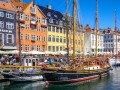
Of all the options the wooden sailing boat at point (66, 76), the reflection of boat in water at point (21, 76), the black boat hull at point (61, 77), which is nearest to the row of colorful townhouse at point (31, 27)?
the wooden sailing boat at point (66, 76)

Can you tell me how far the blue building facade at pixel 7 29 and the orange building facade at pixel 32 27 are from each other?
2.74 m

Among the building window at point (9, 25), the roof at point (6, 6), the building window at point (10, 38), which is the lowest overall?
the building window at point (10, 38)

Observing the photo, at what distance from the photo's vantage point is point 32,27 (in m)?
49.2

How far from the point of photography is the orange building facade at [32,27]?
4675 centimetres

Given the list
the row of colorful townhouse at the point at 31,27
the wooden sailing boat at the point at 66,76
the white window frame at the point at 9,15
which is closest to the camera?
the wooden sailing boat at the point at 66,76

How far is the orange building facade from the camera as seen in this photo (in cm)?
4675

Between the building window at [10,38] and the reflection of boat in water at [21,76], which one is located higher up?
the building window at [10,38]

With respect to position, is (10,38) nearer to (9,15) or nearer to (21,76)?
(9,15)

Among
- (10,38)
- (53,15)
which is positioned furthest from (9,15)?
(53,15)

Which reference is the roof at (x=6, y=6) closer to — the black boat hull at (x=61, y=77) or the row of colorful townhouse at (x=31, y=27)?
the row of colorful townhouse at (x=31, y=27)

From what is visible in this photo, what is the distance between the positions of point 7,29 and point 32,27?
29.0 ft

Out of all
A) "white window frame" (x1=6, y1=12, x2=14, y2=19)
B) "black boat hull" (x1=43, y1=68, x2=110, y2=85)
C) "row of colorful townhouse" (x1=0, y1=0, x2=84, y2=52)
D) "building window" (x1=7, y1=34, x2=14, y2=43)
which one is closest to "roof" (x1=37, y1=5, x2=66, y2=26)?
"row of colorful townhouse" (x1=0, y1=0, x2=84, y2=52)

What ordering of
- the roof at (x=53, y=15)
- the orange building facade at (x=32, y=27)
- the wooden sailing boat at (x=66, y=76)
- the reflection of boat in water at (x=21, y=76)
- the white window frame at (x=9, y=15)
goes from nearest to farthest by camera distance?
the wooden sailing boat at (x=66, y=76)
the reflection of boat in water at (x=21, y=76)
the white window frame at (x=9, y=15)
the orange building facade at (x=32, y=27)
the roof at (x=53, y=15)

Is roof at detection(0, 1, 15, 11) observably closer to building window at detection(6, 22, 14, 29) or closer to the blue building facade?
the blue building facade
